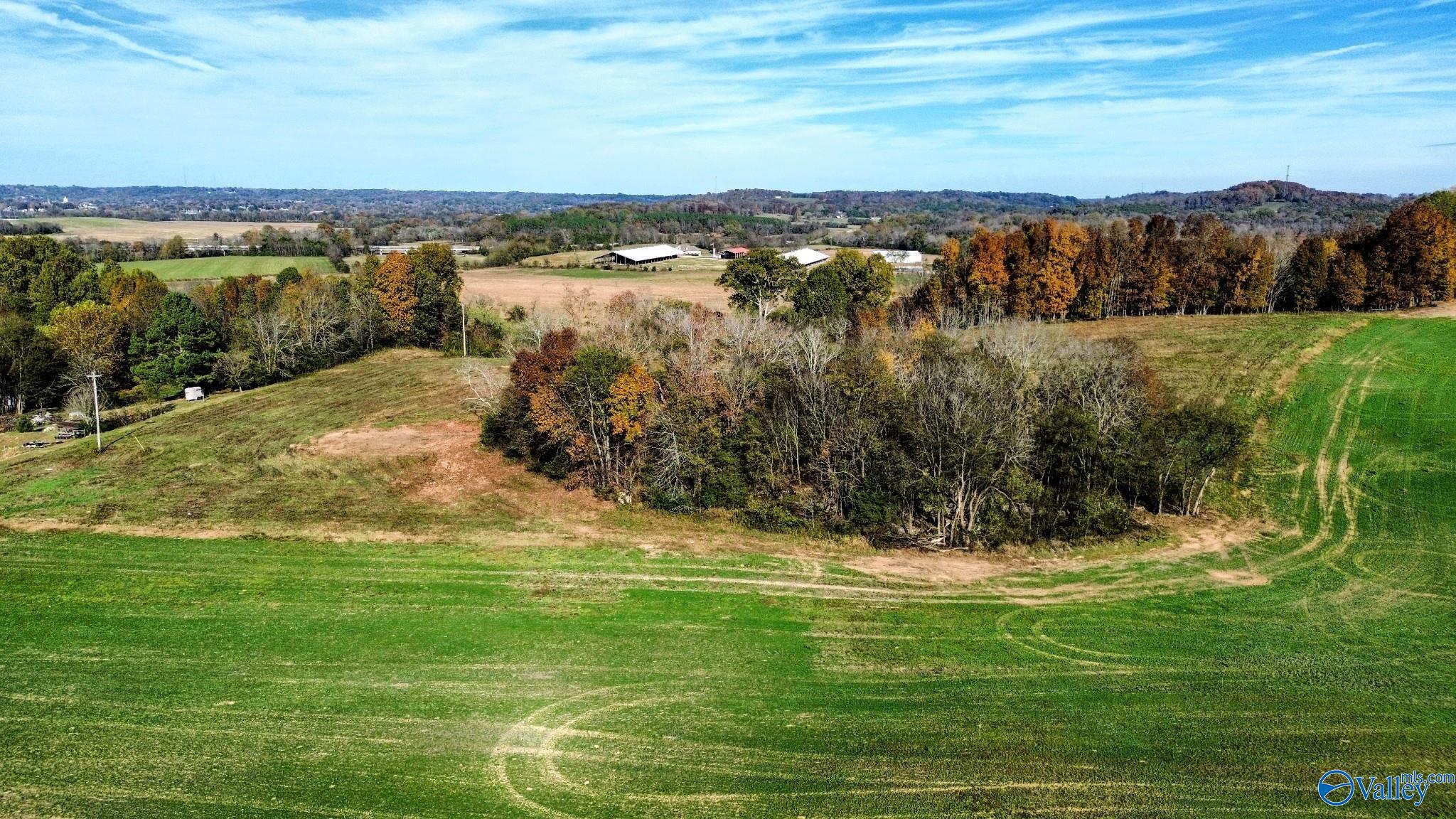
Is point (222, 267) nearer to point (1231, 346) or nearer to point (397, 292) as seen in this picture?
point (397, 292)

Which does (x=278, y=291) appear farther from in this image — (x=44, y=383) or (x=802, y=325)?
(x=802, y=325)

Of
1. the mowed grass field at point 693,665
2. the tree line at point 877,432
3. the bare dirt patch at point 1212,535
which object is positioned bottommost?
the mowed grass field at point 693,665

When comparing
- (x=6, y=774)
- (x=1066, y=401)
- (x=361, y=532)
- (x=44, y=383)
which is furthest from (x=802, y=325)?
(x=44, y=383)

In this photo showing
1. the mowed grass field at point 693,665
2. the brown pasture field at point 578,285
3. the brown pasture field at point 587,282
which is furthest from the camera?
the brown pasture field at point 587,282

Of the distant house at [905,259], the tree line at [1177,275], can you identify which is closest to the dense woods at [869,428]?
the tree line at [1177,275]

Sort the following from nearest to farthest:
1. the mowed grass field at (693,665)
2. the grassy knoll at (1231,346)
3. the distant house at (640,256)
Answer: the mowed grass field at (693,665) < the grassy knoll at (1231,346) < the distant house at (640,256)

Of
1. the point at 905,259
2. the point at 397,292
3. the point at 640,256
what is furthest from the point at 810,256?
the point at 397,292

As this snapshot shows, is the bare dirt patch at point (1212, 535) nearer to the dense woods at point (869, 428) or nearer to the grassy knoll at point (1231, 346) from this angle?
the dense woods at point (869, 428)
